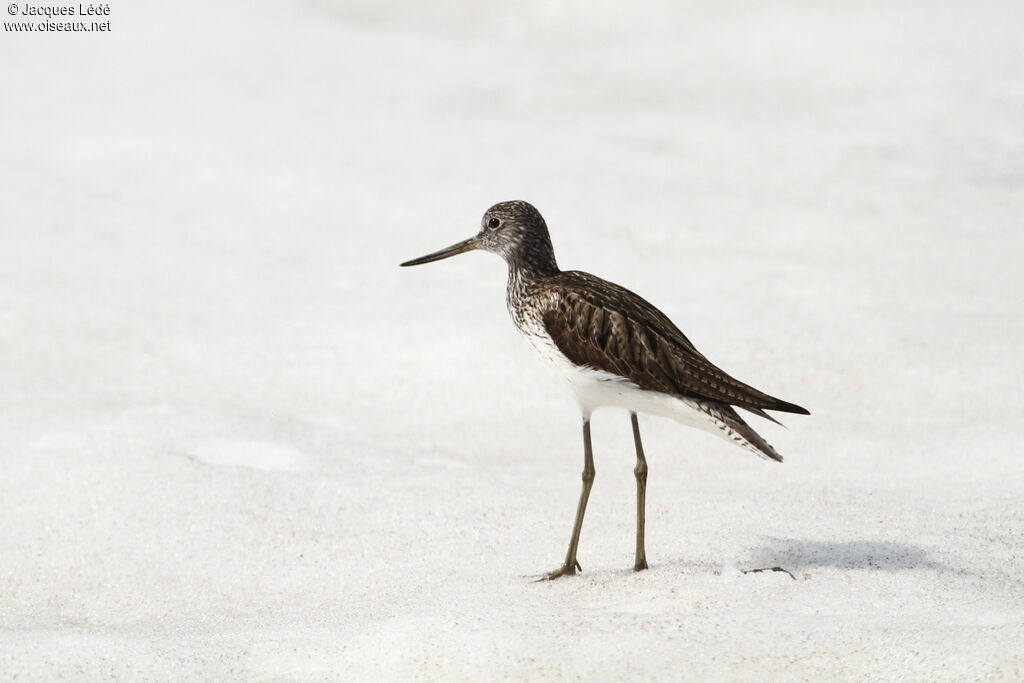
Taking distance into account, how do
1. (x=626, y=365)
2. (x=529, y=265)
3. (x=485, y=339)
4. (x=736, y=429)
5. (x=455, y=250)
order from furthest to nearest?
(x=485, y=339)
(x=455, y=250)
(x=529, y=265)
(x=626, y=365)
(x=736, y=429)

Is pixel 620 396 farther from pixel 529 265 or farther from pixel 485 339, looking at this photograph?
pixel 485 339

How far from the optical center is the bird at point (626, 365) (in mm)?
5914

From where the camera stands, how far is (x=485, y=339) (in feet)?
32.7

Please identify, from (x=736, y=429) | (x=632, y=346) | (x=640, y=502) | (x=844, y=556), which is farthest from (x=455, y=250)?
(x=844, y=556)

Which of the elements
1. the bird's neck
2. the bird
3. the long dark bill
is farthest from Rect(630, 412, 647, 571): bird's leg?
the long dark bill

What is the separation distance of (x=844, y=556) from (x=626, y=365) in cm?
152

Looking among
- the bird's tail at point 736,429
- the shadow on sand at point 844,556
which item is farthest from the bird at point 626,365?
the shadow on sand at point 844,556

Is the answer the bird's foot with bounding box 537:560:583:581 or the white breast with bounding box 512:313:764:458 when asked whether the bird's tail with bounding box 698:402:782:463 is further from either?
the bird's foot with bounding box 537:560:583:581

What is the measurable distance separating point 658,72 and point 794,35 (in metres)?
2.00

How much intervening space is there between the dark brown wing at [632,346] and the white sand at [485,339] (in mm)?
892

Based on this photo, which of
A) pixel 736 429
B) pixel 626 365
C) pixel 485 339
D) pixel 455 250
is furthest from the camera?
pixel 485 339

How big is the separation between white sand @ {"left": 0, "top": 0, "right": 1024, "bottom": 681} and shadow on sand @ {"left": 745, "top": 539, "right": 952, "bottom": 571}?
3 centimetres

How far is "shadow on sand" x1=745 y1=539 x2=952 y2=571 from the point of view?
614 centimetres

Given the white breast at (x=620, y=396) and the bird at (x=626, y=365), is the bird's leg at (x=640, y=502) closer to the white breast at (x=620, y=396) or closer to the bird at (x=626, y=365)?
the bird at (x=626, y=365)
